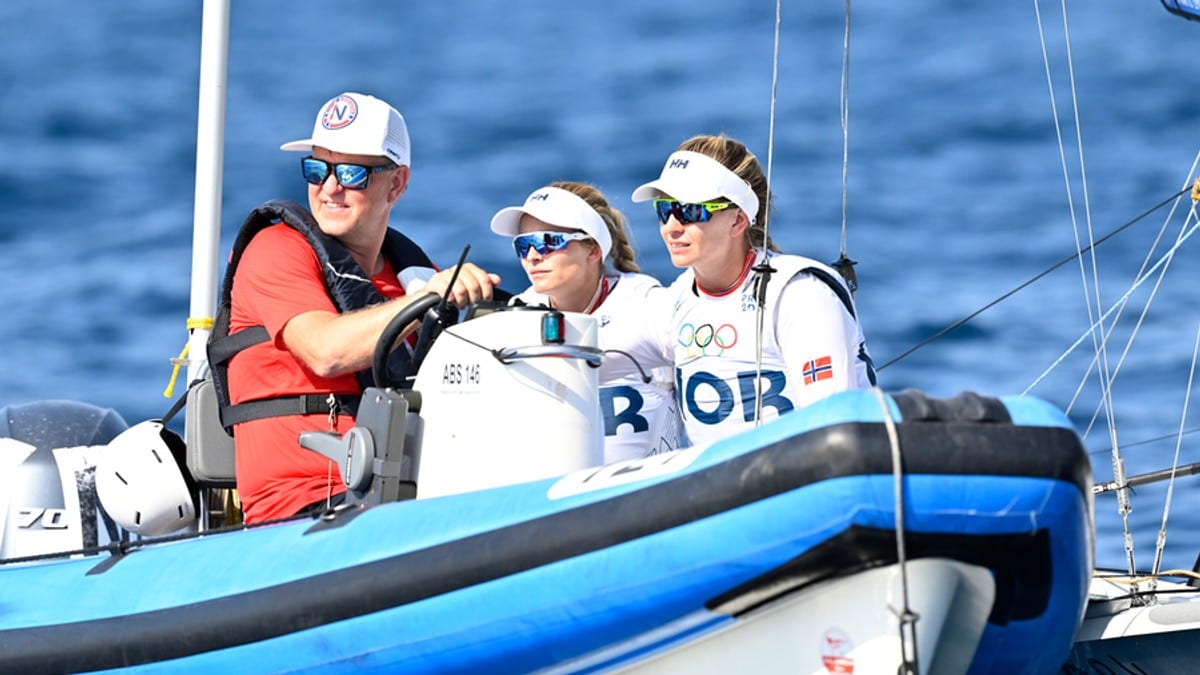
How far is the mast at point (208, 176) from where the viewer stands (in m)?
5.14

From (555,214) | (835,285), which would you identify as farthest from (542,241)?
(835,285)

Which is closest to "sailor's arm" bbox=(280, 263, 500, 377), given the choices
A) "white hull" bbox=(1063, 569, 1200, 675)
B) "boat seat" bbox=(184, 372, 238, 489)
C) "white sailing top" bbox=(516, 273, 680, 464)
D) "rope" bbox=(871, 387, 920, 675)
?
"boat seat" bbox=(184, 372, 238, 489)

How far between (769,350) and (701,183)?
0.45 meters

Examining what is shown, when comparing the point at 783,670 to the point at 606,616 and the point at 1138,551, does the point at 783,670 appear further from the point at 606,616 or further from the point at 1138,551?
the point at 1138,551

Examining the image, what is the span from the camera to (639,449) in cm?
461

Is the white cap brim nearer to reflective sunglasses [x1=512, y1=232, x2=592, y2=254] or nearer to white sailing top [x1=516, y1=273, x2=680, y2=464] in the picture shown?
reflective sunglasses [x1=512, y1=232, x2=592, y2=254]

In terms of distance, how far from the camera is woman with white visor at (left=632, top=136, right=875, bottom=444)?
4.00m

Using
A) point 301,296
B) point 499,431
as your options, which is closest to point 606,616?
point 499,431

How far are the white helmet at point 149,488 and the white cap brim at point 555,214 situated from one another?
3.25 ft

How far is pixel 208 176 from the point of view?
531 cm

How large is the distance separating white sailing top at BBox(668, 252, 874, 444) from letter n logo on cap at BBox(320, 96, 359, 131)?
0.95 meters

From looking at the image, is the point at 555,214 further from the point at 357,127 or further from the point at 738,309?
Answer: the point at 357,127

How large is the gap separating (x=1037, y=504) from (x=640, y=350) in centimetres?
198

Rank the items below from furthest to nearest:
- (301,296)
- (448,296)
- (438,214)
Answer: (438,214)
(301,296)
(448,296)
